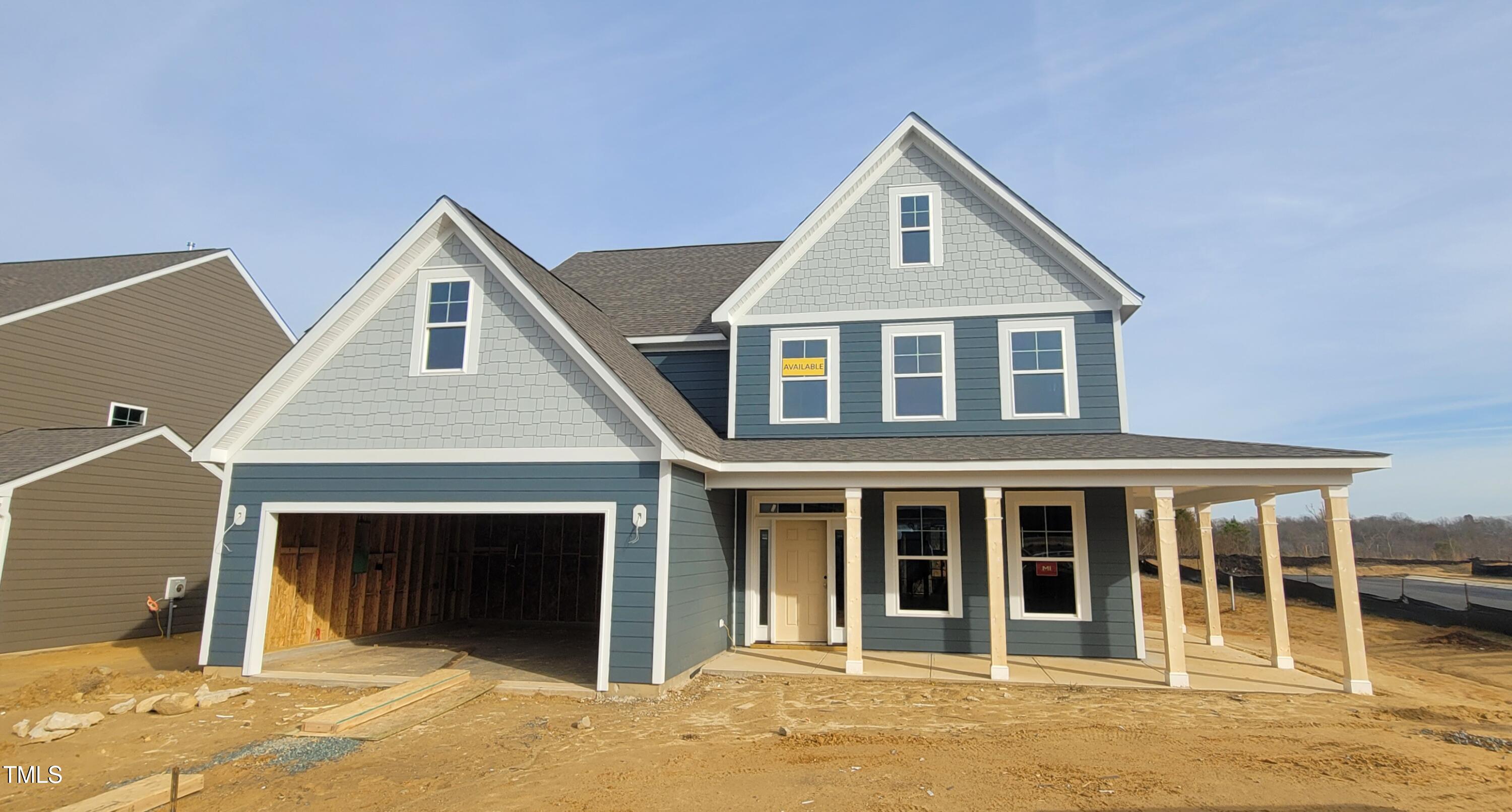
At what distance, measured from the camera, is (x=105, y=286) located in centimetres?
1731

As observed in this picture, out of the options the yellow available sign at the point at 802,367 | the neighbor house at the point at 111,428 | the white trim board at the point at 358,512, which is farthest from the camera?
the neighbor house at the point at 111,428

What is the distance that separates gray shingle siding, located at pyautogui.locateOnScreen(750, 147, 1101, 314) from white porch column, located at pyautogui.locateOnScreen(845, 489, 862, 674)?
3.86 m

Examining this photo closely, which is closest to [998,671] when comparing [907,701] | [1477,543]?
[907,701]

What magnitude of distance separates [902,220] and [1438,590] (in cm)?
2620

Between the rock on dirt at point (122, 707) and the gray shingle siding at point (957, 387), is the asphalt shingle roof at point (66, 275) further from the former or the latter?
the gray shingle siding at point (957, 387)

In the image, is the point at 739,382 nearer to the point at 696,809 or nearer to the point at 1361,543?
the point at 696,809

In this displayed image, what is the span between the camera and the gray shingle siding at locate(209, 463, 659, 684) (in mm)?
9828

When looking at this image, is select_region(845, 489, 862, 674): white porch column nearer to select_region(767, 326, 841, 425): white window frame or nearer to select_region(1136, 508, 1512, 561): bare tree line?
select_region(767, 326, 841, 425): white window frame

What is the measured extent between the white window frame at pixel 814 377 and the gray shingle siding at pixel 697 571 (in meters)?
1.68

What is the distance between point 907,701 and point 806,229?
7774 millimetres

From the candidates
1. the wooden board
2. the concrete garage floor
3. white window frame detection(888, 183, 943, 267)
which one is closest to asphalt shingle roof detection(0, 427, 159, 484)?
the concrete garage floor

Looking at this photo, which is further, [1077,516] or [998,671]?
[1077,516]

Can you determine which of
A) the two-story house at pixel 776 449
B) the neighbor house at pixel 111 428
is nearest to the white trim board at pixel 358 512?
the two-story house at pixel 776 449

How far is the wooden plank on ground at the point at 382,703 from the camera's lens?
7.97 meters
